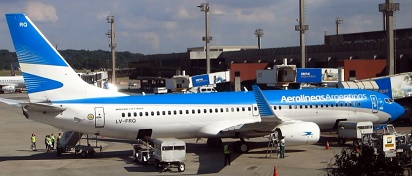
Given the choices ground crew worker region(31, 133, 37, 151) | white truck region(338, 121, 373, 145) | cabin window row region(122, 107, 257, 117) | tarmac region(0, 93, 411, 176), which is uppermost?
cabin window row region(122, 107, 257, 117)

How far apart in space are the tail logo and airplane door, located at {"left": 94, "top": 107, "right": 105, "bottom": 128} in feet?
8.67

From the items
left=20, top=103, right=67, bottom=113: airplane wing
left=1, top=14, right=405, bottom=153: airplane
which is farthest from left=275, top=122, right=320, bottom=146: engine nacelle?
left=20, top=103, right=67, bottom=113: airplane wing

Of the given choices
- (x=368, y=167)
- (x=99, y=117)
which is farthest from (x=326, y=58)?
(x=368, y=167)

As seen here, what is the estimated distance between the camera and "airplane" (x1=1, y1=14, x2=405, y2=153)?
30344 mm

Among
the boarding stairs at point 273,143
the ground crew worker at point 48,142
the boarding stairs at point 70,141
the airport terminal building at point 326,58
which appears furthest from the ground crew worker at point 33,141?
the airport terminal building at point 326,58

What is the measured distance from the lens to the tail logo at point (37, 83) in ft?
99.7

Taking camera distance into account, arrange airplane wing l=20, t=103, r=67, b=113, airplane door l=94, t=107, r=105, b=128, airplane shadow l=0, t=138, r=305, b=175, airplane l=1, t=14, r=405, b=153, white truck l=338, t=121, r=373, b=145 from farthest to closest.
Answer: white truck l=338, t=121, r=373, b=145 < airplane door l=94, t=107, r=105, b=128 < airplane l=1, t=14, r=405, b=153 < airplane wing l=20, t=103, r=67, b=113 < airplane shadow l=0, t=138, r=305, b=175

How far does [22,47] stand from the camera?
98.4ft

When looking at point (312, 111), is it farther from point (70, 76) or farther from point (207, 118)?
point (70, 76)

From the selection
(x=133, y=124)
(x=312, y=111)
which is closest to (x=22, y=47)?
(x=133, y=124)

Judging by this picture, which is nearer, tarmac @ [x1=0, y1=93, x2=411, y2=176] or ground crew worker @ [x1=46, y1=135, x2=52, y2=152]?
tarmac @ [x1=0, y1=93, x2=411, y2=176]

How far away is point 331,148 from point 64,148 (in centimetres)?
1709

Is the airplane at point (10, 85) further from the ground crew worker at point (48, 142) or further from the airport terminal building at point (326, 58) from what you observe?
the ground crew worker at point (48, 142)

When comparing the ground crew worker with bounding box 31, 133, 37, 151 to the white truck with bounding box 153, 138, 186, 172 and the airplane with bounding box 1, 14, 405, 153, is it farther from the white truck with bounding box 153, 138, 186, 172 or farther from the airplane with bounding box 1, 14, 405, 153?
the white truck with bounding box 153, 138, 186, 172
